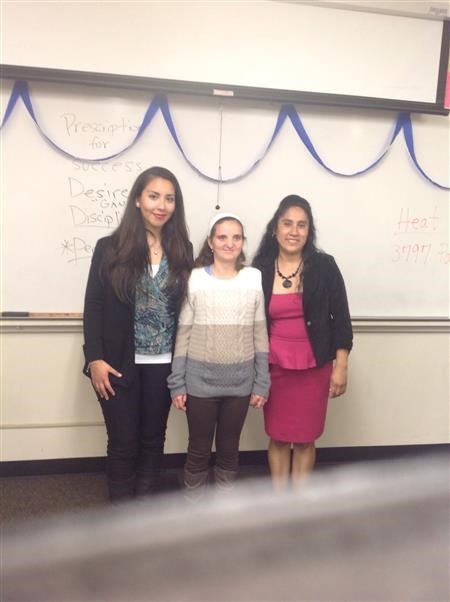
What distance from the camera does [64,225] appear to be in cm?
165

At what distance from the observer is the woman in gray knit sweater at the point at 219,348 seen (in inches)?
51.4

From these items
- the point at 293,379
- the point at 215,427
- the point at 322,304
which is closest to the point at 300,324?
the point at 322,304

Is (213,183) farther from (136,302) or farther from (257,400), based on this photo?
(257,400)

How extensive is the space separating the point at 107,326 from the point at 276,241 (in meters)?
0.67

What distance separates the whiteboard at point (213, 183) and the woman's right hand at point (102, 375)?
46cm

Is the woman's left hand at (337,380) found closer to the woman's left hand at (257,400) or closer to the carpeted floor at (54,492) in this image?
the woman's left hand at (257,400)

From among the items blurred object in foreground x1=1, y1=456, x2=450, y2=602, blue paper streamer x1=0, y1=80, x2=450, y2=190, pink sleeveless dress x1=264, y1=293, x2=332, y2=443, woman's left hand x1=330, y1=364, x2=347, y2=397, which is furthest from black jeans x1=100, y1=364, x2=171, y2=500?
blurred object in foreground x1=1, y1=456, x2=450, y2=602

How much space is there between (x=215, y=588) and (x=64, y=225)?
159cm

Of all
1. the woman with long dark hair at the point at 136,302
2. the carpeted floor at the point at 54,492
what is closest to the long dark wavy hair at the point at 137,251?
the woman with long dark hair at the point at 136,302

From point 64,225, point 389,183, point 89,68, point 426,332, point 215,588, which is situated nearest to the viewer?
point 215,588

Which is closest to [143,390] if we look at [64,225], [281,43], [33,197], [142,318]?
[142,318]

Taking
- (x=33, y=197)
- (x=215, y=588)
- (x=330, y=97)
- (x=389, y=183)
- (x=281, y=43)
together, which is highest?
(x=281, y=43)

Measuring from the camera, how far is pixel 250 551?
310mm

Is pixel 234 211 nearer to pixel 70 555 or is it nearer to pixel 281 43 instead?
pixel 281 43
